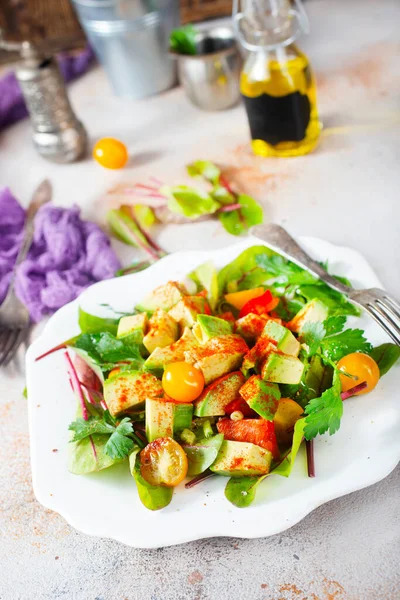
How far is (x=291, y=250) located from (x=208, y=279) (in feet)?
0.60

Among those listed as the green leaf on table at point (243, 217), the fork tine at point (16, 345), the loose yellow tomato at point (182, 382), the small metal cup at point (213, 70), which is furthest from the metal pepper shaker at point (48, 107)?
the loose yellow tomato at point (182, 382)

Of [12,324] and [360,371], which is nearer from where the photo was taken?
[360,371]

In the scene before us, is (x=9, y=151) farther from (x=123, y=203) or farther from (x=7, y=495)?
(x=7, y=495)

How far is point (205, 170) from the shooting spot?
195 cm

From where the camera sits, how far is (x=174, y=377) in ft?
3.73

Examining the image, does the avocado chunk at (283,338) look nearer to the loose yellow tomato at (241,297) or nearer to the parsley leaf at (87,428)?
the loose yellow tomato at (241,297)

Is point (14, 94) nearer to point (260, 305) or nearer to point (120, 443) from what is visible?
point (260, 305)

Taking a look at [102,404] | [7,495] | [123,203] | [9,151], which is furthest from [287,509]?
[9,151]

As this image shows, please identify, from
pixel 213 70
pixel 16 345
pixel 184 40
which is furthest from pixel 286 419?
pixel 184 40

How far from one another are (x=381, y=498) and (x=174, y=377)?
0.40 meters

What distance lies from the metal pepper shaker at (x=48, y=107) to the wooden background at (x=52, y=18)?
844 millimetres

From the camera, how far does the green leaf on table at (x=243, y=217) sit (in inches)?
68.6

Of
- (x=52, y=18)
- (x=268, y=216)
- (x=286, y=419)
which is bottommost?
(x=268, y=216)

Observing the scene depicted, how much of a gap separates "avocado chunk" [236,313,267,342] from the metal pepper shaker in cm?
111
